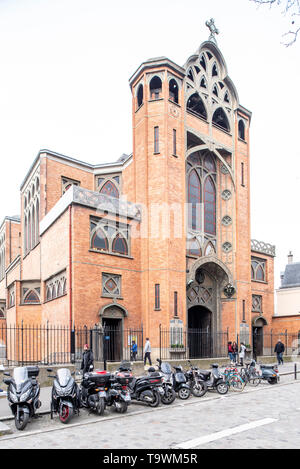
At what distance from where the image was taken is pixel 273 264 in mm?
33469

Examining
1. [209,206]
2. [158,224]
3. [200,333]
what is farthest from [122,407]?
[209,206]

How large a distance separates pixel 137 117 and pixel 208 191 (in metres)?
6.34

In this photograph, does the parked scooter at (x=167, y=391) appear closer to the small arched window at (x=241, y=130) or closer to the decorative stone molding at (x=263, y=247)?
the decorative stone molding at (x=263, y=247)

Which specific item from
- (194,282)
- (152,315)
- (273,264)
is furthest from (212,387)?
(273,264)

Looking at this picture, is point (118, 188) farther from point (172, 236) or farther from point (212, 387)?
point (212, 387)

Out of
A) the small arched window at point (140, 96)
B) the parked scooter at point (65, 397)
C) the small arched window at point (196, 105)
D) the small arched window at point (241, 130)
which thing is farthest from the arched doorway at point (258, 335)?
the parked scooter at point (65, 397)

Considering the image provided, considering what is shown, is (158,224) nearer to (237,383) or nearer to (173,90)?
(173,90)

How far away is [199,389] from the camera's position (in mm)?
12883

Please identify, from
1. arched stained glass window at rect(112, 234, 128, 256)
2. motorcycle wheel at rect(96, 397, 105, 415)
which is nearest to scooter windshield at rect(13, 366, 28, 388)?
motorcycle wheel at rect(96, 397, 105, 415)

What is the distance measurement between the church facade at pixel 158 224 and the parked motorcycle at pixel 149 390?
29.3ft

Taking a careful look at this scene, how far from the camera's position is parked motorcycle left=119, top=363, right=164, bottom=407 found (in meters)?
11.1

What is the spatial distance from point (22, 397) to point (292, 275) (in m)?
39.5

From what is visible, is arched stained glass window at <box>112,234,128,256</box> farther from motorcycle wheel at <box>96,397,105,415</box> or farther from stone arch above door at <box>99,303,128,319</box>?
motorcycle wheel at <box>96,397,105,415</box>

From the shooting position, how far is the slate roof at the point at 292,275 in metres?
43.9
